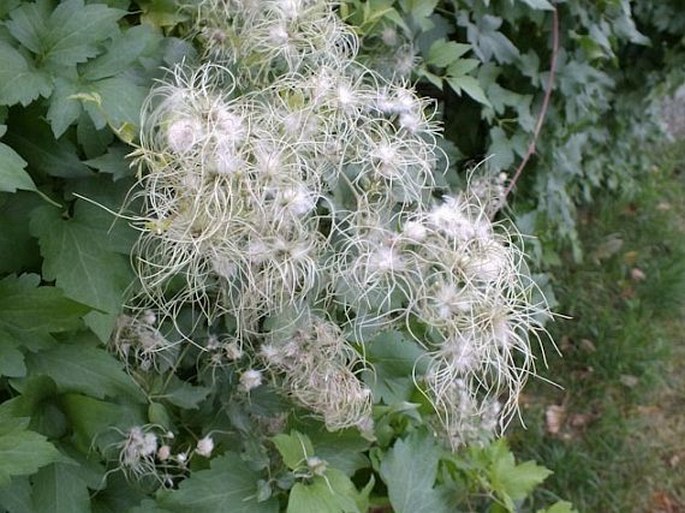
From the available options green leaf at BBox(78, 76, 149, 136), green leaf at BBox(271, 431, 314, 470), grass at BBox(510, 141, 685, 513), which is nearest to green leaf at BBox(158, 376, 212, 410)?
green leaf at BBox(271, 431, 314, 470)

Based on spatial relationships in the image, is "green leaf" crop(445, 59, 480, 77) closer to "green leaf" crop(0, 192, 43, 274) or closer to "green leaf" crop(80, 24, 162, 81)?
"green leaf" crop(80, 24, 162, 81)

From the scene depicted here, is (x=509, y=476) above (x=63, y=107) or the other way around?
the other way around

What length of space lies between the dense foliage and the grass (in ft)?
4.38

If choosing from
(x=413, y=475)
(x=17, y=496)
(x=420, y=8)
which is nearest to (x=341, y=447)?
(x=413, y=475)

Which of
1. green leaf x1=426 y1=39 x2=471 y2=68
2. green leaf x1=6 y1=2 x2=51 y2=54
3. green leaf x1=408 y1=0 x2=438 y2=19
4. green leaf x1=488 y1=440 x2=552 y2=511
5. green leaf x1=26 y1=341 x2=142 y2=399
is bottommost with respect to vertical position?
green leaf x1=488 y1=440 x2=552 y2=511

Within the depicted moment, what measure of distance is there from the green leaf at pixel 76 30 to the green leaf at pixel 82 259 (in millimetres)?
191

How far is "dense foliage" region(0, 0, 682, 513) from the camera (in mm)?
1059

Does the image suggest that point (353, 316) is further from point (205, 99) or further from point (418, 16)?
point (418, 16)

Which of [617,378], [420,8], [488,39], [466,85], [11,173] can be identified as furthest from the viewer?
[617,378]

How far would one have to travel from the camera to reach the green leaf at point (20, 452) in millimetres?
982

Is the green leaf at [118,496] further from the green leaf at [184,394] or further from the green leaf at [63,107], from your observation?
the green leaf at [63,107]

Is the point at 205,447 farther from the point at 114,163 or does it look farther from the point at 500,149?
the point at 500,149

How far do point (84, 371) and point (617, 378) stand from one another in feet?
7.30

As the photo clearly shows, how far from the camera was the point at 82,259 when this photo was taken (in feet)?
3.61
